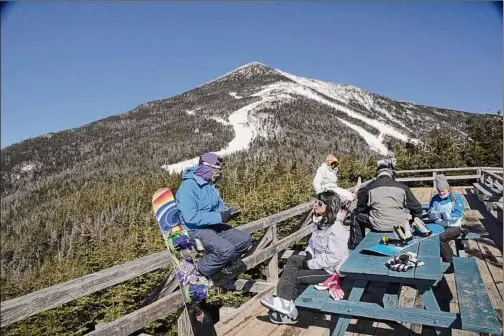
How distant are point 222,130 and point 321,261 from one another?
252 feet

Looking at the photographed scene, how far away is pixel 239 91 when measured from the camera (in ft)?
381

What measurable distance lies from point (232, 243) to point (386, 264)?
1.39 m

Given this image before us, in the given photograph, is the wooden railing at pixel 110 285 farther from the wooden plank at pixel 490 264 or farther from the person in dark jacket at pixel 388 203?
the wooden plank at pixel 490 264

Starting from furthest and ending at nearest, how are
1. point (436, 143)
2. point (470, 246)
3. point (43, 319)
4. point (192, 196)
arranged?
point (436, 143), point (470, 246), point (43, 319), point (192, 196)

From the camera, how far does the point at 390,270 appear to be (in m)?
3.30

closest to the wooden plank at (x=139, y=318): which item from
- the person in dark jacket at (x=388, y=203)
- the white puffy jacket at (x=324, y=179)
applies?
the person in dark jacket at (x=388, y=203)

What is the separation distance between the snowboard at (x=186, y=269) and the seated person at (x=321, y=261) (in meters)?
0.63

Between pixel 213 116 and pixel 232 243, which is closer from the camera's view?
pixel 232 243

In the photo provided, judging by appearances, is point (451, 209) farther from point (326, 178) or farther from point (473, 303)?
point (473, 303)

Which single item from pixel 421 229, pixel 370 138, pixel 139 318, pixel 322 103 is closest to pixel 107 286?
pixel 139 318

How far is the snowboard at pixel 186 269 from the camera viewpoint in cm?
312

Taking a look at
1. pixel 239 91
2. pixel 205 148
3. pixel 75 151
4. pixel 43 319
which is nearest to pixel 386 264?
pixel 43 319

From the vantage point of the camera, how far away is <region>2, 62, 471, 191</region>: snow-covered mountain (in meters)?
65.0

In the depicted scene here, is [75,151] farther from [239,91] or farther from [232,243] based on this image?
[232,243]
